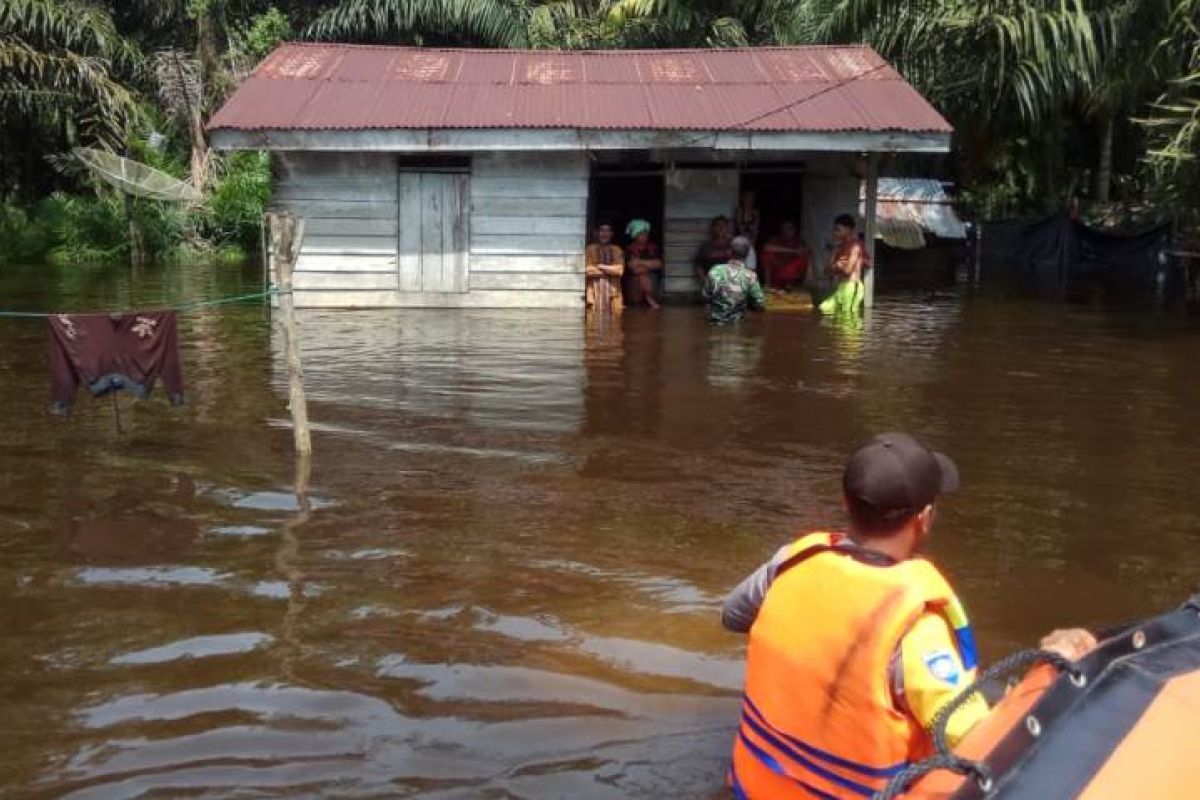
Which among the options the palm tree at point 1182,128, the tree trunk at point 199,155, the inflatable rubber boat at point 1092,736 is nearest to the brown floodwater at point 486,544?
the inflatable rubber boat at point 1092,736

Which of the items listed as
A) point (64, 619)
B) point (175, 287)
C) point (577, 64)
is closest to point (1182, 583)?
point (64, 619)

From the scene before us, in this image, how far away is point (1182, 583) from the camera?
231 inches

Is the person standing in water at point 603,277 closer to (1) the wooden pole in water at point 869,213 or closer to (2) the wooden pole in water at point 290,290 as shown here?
(1) the wooden pole in water at point 869,213

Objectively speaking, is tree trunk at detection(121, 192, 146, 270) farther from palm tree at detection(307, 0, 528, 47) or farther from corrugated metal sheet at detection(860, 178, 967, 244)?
corrugated metal sheet at detection(860, 178, 967, 244)

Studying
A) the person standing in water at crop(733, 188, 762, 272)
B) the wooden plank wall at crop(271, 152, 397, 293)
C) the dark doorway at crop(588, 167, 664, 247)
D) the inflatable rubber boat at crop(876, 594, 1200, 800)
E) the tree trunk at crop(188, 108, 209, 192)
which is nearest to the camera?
the inflatable rubber boat at crop(876, 594, 1200, 800)

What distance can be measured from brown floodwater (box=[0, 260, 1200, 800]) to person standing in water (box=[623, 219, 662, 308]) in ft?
13.2

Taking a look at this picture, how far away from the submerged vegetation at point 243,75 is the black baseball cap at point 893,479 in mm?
17502

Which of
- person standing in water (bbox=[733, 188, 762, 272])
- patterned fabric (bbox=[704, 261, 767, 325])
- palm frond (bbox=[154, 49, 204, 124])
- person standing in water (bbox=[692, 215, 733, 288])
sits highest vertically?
palm frond (bbox=[154, 49, 204, 124])

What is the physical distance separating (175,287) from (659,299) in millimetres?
8782

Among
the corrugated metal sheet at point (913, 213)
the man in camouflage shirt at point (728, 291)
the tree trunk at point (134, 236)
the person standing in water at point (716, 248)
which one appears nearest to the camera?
the man in camouflage shirt at point (728, 291)

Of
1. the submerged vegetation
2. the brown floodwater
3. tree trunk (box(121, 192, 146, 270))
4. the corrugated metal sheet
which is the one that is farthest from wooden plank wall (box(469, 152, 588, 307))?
tree trunk (box(121, 192, 146, 270))

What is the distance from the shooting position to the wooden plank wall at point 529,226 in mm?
15703

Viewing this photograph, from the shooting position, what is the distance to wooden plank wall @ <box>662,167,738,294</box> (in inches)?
659

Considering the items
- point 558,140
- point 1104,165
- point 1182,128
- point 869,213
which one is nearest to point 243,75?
point 558,140
